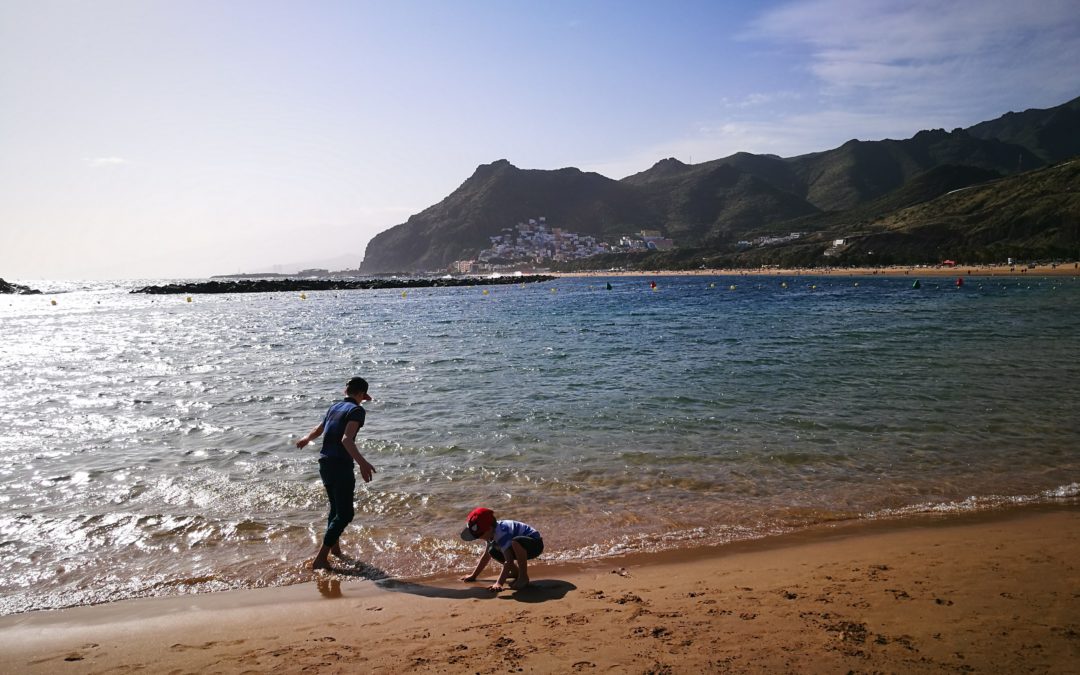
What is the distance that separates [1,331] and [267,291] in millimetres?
66212

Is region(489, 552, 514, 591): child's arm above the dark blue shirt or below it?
below

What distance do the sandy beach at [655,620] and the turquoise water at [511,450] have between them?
683 millimetres

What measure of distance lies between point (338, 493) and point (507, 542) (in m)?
2.29

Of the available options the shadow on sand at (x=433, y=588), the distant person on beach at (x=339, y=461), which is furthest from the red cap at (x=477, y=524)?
the distant person on beach at (x=339, y=461)

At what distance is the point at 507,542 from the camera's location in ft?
20.3

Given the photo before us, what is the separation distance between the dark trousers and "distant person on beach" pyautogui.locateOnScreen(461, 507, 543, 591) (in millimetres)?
1712

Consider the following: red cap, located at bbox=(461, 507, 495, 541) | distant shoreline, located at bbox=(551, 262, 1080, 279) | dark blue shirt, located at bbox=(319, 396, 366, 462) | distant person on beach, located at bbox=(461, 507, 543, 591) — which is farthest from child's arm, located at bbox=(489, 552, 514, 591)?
distant shoreline, located at bbox=(551, 262, 1080, 279)

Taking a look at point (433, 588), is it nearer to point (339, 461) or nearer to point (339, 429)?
point (339, 461)

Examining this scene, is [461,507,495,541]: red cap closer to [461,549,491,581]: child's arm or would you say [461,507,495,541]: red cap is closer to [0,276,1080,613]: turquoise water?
[461,549,491,581]: child's arm

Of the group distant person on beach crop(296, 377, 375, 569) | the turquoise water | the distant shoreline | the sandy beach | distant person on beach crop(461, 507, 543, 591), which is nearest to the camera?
the sandy beach

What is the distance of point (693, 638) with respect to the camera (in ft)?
15.2

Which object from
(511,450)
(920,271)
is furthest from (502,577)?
(920,271)

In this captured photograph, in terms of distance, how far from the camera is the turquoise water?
746cm

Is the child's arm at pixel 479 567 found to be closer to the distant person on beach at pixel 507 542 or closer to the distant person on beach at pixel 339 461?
the distant person on beach at pixel 507 542
